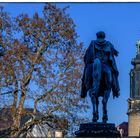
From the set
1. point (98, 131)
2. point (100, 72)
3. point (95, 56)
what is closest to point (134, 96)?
point (95, 56)

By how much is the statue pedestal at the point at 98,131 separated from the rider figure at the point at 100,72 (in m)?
0.37

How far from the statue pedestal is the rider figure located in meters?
0.37

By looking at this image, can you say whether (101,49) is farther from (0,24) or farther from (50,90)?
(0,24)

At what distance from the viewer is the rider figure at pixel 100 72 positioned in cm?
1375

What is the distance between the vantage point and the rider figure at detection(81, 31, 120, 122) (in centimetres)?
1375

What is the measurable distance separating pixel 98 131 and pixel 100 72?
1.49 meters

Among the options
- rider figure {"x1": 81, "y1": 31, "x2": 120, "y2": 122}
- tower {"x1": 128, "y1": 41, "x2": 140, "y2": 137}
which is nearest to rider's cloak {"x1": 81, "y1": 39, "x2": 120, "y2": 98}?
rider figure {"x1": 81, "y1": 31, "x2": 120, "y2": 122}

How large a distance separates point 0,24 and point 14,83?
11.0 ft

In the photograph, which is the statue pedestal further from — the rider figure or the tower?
the tower

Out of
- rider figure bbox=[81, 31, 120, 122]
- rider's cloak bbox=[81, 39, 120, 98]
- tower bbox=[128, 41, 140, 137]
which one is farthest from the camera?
tower bbox=[128, 41, 140, 137]

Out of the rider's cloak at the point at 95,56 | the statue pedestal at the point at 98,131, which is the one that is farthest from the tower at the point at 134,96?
the statue pedestal at the point at 98,131

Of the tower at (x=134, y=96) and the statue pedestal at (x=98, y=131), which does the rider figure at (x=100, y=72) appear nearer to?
the statue pedestal at (x=98, y=131)

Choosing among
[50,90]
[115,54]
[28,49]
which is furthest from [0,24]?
[115,54]

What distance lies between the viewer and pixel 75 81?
27297 millimetres
